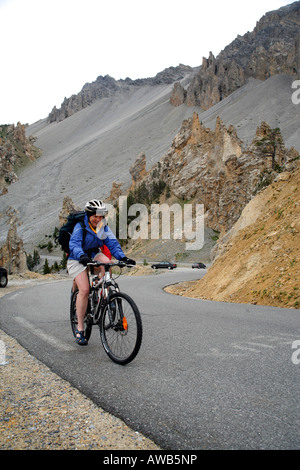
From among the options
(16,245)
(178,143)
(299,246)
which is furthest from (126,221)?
(299,246)

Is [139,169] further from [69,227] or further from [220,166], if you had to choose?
[69,227]

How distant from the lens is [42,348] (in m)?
4.62

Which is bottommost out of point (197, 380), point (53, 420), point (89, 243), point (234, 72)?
point (197, 380)

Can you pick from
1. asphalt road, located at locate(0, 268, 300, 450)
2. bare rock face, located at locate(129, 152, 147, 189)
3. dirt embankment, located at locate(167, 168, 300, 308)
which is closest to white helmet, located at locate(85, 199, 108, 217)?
asphalt road, located at locate(0, 268, 300, 450)

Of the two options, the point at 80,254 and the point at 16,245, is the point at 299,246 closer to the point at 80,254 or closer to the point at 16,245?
the point at 80,254

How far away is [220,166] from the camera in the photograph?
6116 cm

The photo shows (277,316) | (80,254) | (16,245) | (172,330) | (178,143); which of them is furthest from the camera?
(178,143)

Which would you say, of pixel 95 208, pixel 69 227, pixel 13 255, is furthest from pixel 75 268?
pixel 13 255

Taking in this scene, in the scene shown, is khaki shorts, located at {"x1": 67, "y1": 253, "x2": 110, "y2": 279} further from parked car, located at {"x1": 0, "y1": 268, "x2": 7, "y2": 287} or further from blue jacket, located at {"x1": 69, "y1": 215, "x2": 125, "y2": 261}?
parked car, located at {"x1": 0, "y1": 268, "x2": 7, "y2": 287}

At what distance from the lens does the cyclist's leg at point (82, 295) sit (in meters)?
4.59

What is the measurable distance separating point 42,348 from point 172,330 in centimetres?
222

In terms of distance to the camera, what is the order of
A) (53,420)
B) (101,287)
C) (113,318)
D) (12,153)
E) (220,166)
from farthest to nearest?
(12,153)
(220,166)
(101,287)
(113,318)
(53,420)

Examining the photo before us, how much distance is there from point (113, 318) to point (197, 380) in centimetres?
140

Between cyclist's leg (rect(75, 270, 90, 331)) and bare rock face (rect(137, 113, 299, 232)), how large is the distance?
4254 centimetres
